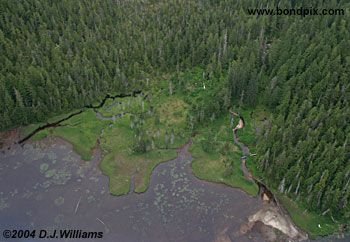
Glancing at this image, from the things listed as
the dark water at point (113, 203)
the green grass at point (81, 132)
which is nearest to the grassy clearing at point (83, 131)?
the green grass at point (81, 132)

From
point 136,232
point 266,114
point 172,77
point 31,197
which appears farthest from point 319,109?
point 31,197

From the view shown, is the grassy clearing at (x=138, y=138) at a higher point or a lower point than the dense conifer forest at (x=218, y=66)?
lower

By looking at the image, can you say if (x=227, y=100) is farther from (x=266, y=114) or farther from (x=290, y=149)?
(x=290, y=149)

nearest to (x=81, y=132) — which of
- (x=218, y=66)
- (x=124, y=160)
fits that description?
(x=124, y=160)

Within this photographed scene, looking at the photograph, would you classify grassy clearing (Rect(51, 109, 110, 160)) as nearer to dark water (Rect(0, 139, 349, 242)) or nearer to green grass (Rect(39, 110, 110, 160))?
green grass (Rect(39, 110, 110, 160))

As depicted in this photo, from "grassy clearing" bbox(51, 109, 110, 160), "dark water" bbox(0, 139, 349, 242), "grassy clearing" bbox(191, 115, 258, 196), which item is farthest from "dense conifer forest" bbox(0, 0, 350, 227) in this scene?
"dark water" bbox(0, 139, 349, 242)

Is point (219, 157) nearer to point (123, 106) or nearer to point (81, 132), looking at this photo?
point (123, 106)

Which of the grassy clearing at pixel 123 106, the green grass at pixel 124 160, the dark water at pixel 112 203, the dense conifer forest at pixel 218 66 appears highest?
the dense conifer forest at pixel 218 66

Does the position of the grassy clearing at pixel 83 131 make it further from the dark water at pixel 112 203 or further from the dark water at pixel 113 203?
the dark water at pixel 113 203
